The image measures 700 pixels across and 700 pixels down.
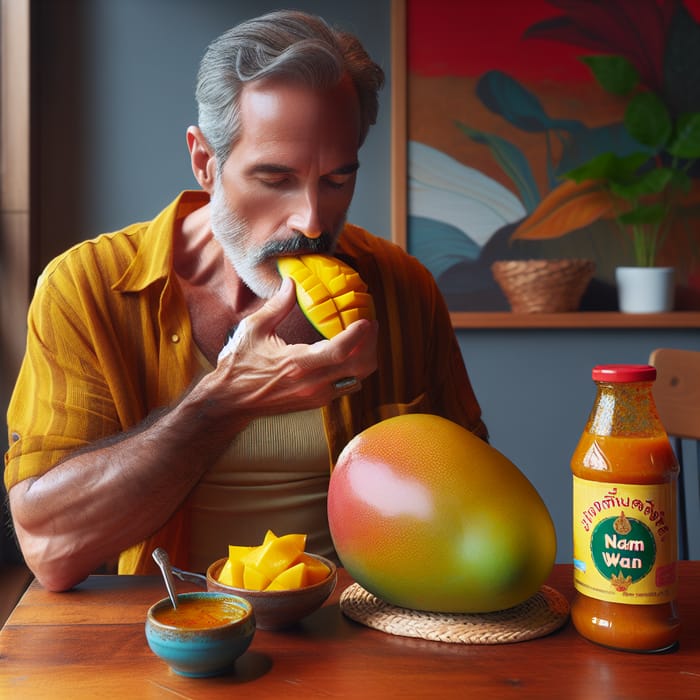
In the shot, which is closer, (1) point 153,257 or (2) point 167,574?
(2) point 167,574

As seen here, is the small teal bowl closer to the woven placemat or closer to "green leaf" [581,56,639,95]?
the woven placemat

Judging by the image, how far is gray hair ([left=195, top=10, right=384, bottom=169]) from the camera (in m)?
1.32

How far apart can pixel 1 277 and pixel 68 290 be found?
133cm

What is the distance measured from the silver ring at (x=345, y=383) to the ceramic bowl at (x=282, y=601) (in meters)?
0.46

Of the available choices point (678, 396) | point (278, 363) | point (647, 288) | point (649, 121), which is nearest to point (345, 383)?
point (278, 363)

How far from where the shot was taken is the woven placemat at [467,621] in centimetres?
82

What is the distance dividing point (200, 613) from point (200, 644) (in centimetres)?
7

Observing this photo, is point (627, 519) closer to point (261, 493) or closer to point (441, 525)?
point (441, 525)

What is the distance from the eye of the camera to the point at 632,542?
2.47 ft

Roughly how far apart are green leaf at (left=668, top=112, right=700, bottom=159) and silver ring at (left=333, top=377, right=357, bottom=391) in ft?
6.09

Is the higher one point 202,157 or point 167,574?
point 202,157

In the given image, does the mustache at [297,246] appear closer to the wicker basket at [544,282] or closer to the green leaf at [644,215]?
the wicker basket at [544,282]

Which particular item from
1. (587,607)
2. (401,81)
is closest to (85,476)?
(587,607)

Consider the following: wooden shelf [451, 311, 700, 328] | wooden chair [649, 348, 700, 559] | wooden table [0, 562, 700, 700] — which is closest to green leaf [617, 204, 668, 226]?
wooden shelf [451, 311, 700, 328]
